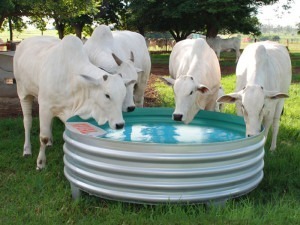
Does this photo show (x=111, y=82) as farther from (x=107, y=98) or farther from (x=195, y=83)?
(x=195, y=83)

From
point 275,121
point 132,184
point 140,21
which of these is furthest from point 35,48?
point 140,21

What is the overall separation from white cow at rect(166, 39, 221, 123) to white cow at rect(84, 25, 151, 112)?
49 centimetres

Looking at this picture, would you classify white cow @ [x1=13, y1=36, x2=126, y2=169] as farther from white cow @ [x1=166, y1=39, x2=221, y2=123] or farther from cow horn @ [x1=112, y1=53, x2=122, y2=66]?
white cow @ [x1=166, y1=39, x2=221, y2=123]

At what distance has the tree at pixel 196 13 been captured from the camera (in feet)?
64.2

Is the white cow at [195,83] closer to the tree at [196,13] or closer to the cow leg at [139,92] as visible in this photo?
the cow leg at [139,92]

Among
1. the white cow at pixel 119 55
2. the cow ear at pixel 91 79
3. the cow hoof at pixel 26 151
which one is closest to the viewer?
the cow ear at pixel 91 79

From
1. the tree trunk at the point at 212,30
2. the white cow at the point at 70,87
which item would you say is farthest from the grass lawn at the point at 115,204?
the tree trunk at the point at 212,30

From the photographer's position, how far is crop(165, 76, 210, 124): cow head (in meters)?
4.80

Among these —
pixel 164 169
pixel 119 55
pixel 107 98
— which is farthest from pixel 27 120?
pixel 164 169

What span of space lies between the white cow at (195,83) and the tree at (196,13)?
13809 millimetres

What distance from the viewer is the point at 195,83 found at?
500cm

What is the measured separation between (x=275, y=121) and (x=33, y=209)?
3336 mm

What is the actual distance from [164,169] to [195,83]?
180cm

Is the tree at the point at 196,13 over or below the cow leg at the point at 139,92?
over
